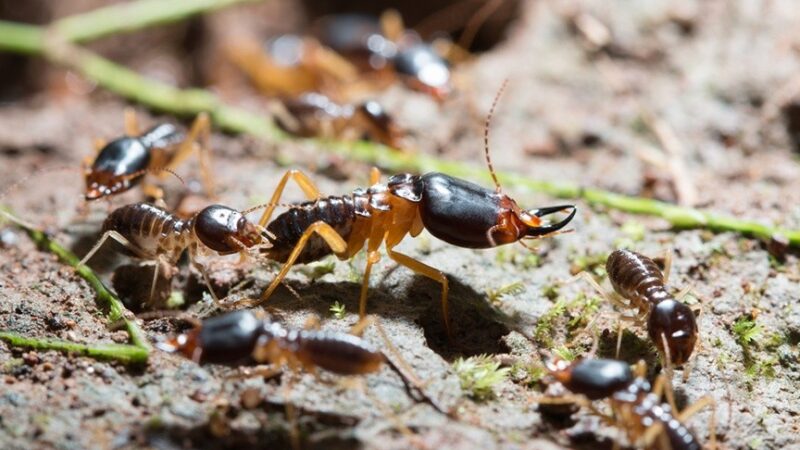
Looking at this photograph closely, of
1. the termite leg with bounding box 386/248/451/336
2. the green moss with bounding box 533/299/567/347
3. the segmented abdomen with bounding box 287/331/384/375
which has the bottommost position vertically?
the green moss with bounding box 533/299/567/347

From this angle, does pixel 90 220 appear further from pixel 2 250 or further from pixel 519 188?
pixel 519 188

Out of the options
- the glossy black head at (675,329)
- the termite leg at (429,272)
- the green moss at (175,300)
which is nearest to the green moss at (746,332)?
the glossy black head at (675,329)

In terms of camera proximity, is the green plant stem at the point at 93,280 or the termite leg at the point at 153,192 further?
the termite leg at the point at 153,192

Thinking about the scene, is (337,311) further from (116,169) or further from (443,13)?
Result: (443,13)

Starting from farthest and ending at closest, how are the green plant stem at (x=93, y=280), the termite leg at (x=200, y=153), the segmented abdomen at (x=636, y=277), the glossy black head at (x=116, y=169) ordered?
the termite leg at (x=200, y=153)
the glossy black head at (x=116, y=169)
the segmented abdomen at (x=636, y=277)
the green plant stem at (x=93, y=280)

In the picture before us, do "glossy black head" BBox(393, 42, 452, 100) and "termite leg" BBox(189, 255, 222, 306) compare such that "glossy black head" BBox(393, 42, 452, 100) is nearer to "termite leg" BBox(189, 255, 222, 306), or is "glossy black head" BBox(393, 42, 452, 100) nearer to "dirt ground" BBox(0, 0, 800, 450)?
"dirt ground" BBox(0, 0, 800, 450)

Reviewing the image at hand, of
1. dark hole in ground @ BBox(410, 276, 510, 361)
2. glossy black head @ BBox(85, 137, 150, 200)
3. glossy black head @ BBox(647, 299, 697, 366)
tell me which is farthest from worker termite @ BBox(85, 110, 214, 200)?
glossy black head @ BBox(647, 299, 697, 366)

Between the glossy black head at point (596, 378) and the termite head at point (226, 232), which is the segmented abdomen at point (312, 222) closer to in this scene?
the termite head at point (226, 232)
